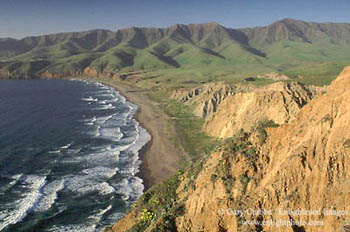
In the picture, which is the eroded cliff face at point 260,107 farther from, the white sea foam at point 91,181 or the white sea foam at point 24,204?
the white sea foam at point 24,204

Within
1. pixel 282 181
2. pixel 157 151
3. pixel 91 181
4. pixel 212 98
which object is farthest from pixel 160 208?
pixel 212 98

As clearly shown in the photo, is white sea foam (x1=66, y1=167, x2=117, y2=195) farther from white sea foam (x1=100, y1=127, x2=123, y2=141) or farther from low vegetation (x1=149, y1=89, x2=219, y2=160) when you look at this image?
white sea foam (x1=100, y1=127, x2=123, y2=141)

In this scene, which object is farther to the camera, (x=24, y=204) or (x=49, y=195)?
(x=49, y=195)

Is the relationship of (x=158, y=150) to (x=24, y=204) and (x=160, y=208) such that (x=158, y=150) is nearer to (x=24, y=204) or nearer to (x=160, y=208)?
(x=24, y=204)

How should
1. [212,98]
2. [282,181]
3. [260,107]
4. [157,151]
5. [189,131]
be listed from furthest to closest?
[212,98] < [189,131] < [157,151] < [260,107] < [282,181]

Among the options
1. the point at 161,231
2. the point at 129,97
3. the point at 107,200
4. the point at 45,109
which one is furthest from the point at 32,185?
the point at 129,97

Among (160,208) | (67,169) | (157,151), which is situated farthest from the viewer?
(157,151)

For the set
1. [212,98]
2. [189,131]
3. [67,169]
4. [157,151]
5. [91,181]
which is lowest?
[91,181]
